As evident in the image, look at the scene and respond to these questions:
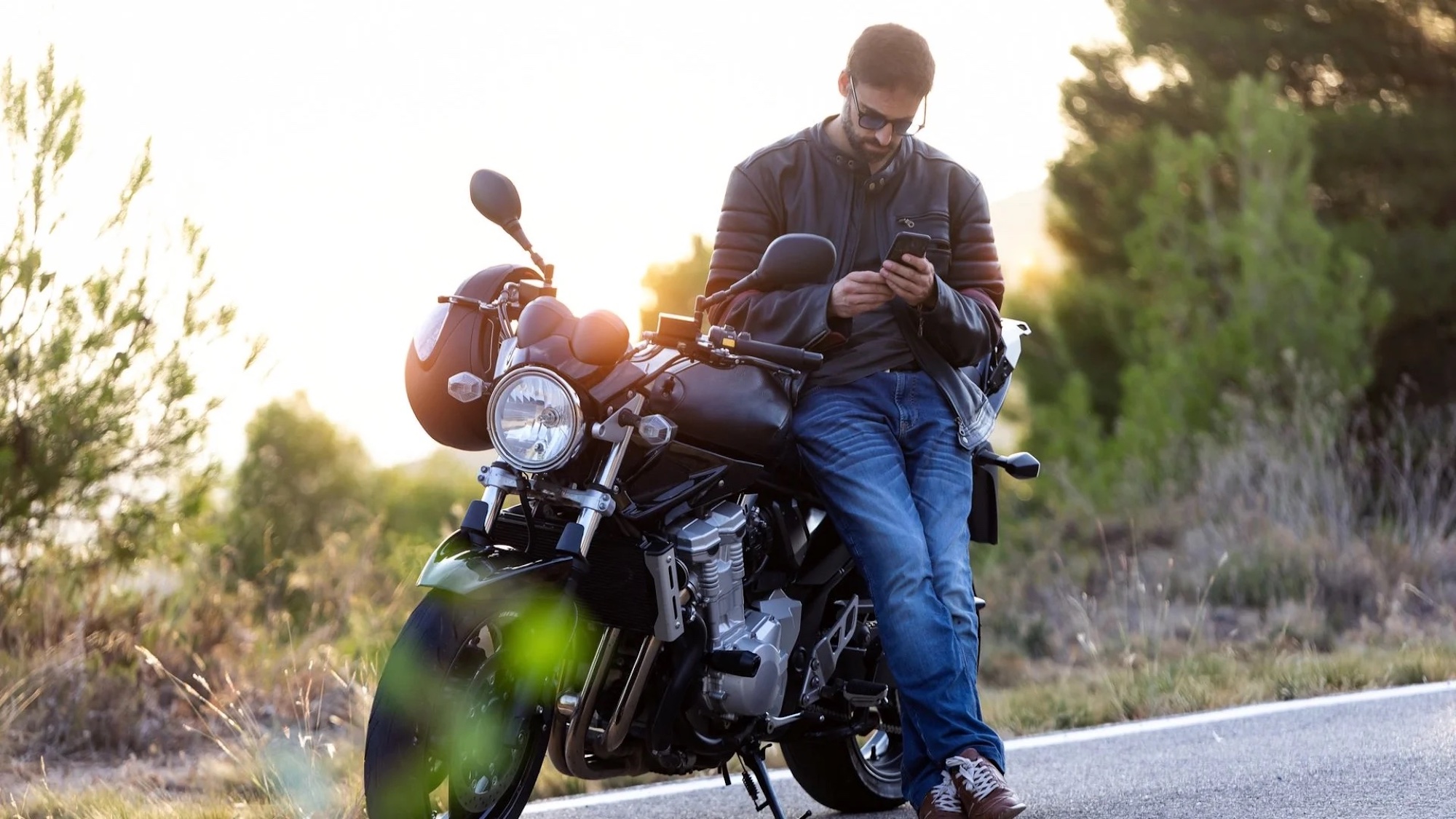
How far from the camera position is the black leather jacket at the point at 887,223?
4.49 meters

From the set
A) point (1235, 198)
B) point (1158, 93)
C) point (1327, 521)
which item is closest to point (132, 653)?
point (1327, 521)

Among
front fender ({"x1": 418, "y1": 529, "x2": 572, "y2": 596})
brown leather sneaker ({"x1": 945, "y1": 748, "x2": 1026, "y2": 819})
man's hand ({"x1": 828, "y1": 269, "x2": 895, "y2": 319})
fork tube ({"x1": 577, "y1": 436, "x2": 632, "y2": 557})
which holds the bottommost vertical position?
brown leather sneaker ({"x1": 945, "y1": 748, "x2": 1026, "y2": 819})

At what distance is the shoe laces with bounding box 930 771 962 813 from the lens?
4129 millimetres

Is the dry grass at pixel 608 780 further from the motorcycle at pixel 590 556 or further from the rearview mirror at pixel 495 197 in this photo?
the rearview mirror at pixel 495 197

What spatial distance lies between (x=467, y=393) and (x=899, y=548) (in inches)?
47.4

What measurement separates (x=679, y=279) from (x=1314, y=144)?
12171 mm

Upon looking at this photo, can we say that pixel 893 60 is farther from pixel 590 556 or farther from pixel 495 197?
pixel 590 556

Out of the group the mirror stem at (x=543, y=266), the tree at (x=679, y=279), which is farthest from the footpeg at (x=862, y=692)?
the tree at (x=679, y=279)

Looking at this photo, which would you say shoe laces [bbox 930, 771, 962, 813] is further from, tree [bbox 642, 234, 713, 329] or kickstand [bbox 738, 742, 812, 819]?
tree [bbox 642, 234, 713, 329]

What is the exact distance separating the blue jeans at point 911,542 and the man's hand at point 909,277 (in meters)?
0.38

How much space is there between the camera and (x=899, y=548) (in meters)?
4.20

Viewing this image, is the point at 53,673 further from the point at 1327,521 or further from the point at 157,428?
the point at 1327,521

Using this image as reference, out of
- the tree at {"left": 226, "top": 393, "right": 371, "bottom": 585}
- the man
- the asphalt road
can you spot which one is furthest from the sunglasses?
the tree at {"left": 226, "top": 393, "right": 371, "bottom": 585}

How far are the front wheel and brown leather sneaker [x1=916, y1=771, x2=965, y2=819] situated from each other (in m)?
0.99
